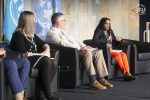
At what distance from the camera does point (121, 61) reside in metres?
7.32

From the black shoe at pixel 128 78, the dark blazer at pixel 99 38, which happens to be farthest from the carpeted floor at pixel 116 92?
the dark blazer at pixel 99 38

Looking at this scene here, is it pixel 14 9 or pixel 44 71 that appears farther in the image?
pixel 14 9

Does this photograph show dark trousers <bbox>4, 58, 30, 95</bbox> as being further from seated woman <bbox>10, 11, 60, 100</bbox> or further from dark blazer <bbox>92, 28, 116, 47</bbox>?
dark blazer <bbox>92, 28, 116, 47</bbox>

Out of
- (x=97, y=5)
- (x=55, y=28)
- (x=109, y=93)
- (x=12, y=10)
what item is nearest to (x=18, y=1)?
(x=12, y=10)

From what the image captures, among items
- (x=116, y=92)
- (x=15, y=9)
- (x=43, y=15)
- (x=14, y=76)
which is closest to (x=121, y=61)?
(x=116, y=92)

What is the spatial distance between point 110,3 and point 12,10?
3930mm

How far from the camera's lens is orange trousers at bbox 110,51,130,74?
23.9 ft

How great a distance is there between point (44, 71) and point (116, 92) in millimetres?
1292

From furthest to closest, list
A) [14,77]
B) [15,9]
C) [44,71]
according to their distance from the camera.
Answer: [15,9], [44,71], [14,77]

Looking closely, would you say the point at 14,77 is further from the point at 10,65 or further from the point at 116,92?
the point at 116,92

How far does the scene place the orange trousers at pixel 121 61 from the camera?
729 cm

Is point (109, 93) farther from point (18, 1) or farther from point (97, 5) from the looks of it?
point (97, 5)

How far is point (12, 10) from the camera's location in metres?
6.56

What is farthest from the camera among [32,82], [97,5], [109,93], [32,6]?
[97,5]
